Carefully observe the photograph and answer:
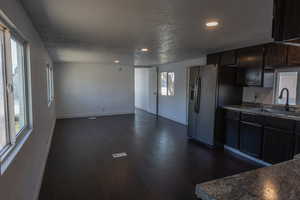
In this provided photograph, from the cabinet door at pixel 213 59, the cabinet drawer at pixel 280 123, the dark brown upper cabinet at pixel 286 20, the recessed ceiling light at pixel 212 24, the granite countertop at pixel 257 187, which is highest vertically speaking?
the recessed ceiling light at pixel 212 24

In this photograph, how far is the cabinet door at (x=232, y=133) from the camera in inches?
149

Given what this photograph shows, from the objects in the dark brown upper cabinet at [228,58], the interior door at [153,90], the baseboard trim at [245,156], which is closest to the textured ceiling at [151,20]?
the dark brown upper cabinet at [228,58]

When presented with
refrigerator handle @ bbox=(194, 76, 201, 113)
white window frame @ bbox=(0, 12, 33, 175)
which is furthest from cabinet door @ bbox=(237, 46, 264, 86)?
white window frame @ bbox=(0, 12, 33, 175)

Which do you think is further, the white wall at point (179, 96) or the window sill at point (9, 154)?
the white wall at point (179, 96)

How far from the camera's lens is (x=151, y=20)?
231cm

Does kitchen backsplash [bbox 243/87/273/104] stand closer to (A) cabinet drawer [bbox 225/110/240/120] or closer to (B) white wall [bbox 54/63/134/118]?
(A) cabinet drawer [bbox 225/110/240/120]

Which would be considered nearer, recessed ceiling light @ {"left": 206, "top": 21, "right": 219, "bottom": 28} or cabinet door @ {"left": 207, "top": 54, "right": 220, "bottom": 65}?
recessed ceiling light @ {"left": 206, "top": 21, "right": 219, "bottom": 28}

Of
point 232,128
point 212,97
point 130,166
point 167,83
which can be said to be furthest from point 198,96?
point 167,83

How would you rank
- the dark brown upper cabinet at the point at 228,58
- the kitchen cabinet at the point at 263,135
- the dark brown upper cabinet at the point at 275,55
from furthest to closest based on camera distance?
1. the dark brown upper cabinet at the point at 228,58
2. the dark brown upper cabinet at the point at 275,55
3. the kitchen cabinet at the point at 263,135

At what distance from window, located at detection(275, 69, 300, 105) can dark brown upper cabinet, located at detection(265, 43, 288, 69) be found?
29cm

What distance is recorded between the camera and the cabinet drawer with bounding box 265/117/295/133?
2836 mm

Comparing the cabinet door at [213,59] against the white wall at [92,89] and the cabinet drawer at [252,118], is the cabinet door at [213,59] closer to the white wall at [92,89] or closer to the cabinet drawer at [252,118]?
the cabinet drawer at [252,118]

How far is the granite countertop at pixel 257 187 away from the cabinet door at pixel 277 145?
7.28 ft

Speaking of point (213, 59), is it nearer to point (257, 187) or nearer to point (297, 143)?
point (297, 143)
